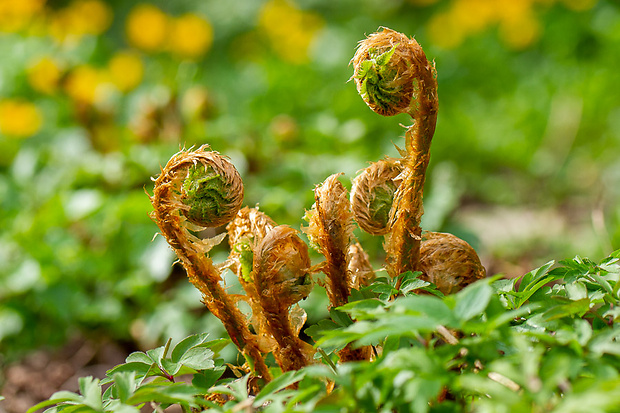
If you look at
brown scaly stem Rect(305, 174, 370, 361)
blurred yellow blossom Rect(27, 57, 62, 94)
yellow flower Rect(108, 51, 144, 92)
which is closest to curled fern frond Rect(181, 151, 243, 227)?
brown scaly stem Rect(305, 174, 370, 361)

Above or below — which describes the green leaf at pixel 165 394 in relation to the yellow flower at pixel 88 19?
below

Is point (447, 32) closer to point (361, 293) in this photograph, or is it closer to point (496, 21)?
point (496, 21)

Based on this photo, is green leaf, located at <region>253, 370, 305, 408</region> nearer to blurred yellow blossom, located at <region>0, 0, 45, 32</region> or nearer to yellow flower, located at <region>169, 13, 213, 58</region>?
yellow flower, located at <region>169, 13, 213, 58</region>

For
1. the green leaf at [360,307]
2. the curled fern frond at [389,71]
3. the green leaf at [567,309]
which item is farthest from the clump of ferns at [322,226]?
the green leaf at [567,309]

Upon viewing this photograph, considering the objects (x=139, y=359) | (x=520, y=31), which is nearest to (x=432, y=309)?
(x=139, y=359)

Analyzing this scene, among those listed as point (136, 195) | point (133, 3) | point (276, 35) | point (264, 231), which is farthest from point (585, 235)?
point (133, 3)

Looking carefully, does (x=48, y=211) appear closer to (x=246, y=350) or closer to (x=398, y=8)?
(x=246, y=350)

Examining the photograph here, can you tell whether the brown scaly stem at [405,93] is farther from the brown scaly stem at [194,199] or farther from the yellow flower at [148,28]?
the yellow flower at [148,28]
